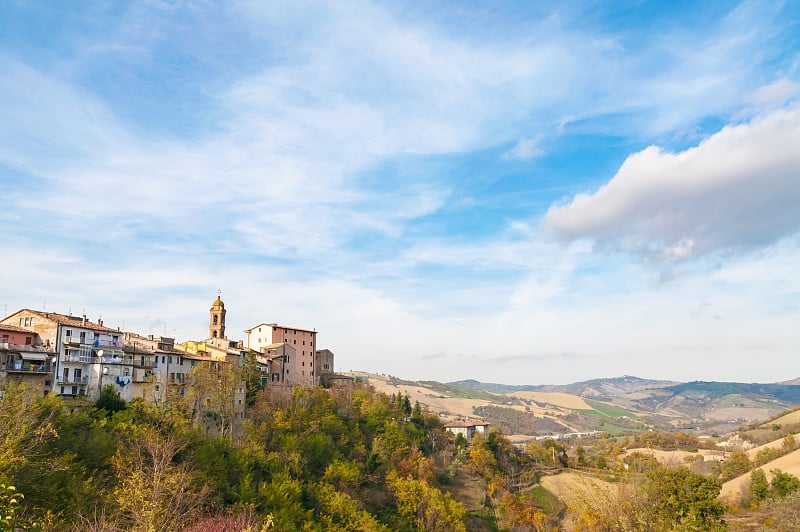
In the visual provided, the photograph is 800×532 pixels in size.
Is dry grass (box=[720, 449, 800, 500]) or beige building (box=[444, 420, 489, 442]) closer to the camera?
dry grass (box=[720, 449, 800, 500])

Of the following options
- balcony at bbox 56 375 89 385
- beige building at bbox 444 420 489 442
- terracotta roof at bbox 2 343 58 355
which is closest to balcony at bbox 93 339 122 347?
balcony at bbox 56 375 89 385

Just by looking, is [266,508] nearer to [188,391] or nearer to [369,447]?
[188,391]

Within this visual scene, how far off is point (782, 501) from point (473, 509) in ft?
130

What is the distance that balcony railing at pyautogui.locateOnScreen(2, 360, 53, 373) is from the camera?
168 feet

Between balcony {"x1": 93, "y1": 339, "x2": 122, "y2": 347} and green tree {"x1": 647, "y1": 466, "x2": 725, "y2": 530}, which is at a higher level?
balcony {"x1": 93, "y1": 339, "x2": 122, "y2": 347}

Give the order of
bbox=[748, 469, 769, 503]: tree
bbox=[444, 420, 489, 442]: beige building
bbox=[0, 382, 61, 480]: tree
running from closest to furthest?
bbox=[0, 382, 61, 480]: tree, bbox=[748, 469, 769, 503]: tree, bbox=[444, 420, 489, 442]: beige building

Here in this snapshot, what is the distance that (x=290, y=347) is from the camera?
307 ft

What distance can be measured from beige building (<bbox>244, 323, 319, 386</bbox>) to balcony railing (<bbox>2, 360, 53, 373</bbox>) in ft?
123

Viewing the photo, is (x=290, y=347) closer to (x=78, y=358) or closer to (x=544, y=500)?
(x=78, y=358)

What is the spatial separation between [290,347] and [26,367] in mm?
44566

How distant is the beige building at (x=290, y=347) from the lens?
9162 centimetres

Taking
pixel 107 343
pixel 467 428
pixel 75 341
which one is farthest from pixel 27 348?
pixel 467 428

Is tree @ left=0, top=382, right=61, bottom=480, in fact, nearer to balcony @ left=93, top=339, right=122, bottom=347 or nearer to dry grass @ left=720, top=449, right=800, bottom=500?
balcony @ left=93, top=339, right=122, bottom=347

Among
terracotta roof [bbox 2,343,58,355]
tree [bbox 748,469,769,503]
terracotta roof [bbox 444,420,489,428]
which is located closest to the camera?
terracotta roof [bbox 2,343,58,355]
